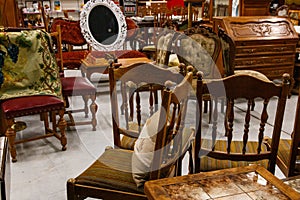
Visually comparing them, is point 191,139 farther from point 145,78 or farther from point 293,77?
point 293,77

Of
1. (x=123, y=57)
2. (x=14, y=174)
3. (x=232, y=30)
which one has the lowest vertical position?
(x=14, y=174)

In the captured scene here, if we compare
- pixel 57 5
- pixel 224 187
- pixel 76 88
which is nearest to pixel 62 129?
pixel 76 88

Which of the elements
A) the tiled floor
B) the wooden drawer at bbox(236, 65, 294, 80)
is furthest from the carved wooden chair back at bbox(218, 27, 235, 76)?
the wooden drawer at bbox(236, 65, 294, 80)

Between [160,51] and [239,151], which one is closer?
[239,151]

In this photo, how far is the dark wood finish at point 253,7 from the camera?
4.98 meters

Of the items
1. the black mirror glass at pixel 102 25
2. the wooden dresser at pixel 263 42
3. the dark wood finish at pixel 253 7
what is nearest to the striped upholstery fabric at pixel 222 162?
the wooden dresser at pixel 263 42

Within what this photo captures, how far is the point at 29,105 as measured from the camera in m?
2.89

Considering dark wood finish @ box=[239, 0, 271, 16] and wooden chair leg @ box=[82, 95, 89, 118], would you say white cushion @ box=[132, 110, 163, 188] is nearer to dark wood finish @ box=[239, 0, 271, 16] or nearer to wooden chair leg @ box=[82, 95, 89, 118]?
wooden chair leg @ box=[82, 95, 89, 118]

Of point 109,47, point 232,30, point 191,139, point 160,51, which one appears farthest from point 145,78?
point 232,30

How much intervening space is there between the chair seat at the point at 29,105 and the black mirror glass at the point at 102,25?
5.45 ft

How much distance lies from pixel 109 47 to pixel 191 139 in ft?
9.35

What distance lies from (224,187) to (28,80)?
2393 millimetres

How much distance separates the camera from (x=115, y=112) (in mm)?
2242

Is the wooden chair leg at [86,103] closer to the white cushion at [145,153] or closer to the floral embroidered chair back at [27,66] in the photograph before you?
the floral embroidered chair back at [27,66]
